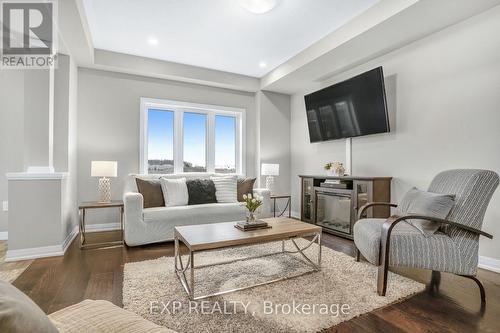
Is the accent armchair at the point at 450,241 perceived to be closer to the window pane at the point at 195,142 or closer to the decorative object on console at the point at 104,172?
the decorative object on console at the point at 104,172

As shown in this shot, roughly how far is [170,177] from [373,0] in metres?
3.35

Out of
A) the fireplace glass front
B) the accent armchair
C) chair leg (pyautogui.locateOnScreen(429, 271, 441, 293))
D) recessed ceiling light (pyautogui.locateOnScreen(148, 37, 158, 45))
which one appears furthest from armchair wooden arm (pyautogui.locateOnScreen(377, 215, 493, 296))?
recessed ceiling light (pyautogui.locateOnScreen(148, 37, 158, 45))

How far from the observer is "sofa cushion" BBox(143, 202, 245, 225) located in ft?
10.5

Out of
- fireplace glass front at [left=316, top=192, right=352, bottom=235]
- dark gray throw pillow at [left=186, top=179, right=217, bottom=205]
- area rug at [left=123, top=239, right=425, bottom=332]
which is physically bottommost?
area rug at [left=123, top=239, right=425, bottom=332]

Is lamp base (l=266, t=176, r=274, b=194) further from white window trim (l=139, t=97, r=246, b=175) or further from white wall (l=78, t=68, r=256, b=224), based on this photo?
white wall (l=78, t=68, r=256, b=224)

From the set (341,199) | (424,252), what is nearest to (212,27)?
(341,199)

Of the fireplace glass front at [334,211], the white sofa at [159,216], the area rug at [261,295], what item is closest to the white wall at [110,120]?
the white sofa at [159,216]

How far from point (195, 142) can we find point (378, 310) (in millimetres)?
3759

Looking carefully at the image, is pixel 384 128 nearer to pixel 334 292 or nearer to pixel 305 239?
pixel 305 239

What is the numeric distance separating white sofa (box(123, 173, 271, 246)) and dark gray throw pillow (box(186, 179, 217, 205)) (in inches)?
6.7

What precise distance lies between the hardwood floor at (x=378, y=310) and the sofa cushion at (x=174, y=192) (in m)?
0.79

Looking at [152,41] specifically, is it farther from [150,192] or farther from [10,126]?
[10,126]

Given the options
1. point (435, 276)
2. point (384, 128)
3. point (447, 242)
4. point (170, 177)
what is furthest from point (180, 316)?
point (384, 128)

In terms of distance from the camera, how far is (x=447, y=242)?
1.93 metres
